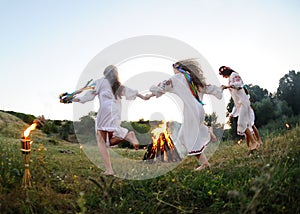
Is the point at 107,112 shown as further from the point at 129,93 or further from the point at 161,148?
the point at 161,148

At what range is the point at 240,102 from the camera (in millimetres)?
8141

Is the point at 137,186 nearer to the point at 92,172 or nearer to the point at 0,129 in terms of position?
the point at 92,172

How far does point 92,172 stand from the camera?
618cm

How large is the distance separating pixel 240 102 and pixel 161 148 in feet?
7.67

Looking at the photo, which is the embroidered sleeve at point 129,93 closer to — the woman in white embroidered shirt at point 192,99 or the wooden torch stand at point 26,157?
the woman in white embroidered shirt at point 192,99

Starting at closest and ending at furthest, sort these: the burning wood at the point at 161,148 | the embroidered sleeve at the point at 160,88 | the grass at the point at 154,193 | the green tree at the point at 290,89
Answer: the grass at the point at 154,193
the embroidered sleeve at the point at 160,88
the burning wood at the point at 161,148
the green tree at the point at 290,89

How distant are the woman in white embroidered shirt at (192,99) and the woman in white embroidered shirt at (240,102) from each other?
1892 mm

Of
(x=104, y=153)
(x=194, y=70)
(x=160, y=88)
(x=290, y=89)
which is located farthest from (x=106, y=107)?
(x=290, y=89)

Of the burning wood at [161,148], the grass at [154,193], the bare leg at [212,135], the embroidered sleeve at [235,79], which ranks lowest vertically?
the grass at [154,193]

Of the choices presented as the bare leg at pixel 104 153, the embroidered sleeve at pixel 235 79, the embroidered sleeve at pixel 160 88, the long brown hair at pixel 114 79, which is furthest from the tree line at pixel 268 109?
the embroidered sleeve at pixel 160 88

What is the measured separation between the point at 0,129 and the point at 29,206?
8.81 metres

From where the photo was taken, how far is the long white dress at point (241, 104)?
7871 millimetres

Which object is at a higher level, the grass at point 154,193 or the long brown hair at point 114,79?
the long brown hair at point 114,79

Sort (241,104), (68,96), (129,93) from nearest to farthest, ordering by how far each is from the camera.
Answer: (129,93) < (68,96) < (241,104)
